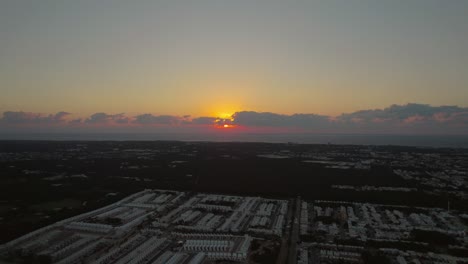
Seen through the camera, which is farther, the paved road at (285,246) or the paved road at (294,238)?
the paved road at (294,238)

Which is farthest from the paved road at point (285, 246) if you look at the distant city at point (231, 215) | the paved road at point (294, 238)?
the paved road at point (294, 238)

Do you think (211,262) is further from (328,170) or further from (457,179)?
(457,179)

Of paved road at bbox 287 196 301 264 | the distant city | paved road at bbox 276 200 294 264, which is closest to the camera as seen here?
paved road at bbox 276 200 294 264

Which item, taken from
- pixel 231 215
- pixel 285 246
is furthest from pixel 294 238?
pixel 231 215

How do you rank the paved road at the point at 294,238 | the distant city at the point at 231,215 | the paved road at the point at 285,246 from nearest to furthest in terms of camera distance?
the paved road at the point at 285,246, the paved road at the point at 294,238, the distant city at the point at 231,215

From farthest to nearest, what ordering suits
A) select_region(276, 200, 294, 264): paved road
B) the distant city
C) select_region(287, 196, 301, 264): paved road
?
the distant city
select_region(287, 196, 301, 264): paved road
select_region(276, 200, 294, 264): paved road

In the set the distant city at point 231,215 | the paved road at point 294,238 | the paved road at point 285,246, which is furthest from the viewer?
the distant city at point 231,215

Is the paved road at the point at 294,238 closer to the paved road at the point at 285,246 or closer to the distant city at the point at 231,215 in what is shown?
the distant city at the point at 231,215

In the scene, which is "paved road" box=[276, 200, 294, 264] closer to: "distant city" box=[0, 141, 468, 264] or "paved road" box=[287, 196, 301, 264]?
"distant city" box=[0, 141, 468, 264]

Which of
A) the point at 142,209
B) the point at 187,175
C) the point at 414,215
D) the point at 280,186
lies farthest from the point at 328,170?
the point at 142,209

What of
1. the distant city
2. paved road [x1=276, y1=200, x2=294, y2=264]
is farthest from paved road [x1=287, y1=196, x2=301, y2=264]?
paved road [x1=276, y1=200, x2=294, y2=264]

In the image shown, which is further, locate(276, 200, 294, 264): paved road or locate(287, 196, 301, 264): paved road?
locate(287, 196, 301, 264): paved road
